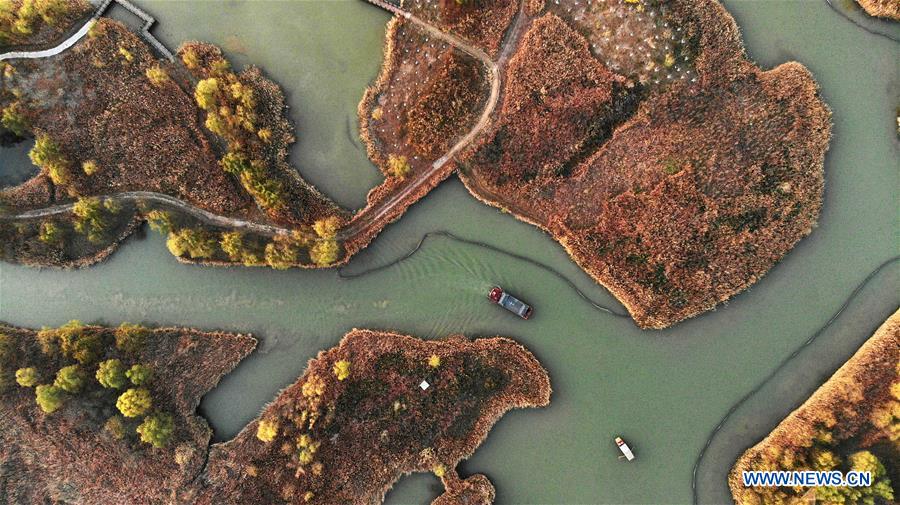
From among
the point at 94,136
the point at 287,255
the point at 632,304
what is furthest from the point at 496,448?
the point at 94,136

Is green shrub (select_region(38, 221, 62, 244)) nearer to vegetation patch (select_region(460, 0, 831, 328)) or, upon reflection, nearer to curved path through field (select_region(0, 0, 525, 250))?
curved path through field (select_region(0, 0, 525, 250))

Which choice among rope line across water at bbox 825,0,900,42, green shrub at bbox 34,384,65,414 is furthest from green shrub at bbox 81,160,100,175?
rope line across water at bbox 825,0,900,42

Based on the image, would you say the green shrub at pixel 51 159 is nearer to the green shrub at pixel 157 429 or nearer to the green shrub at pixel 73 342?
the green shrub at pixel 73 342

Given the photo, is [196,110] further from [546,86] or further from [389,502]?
[389,502]

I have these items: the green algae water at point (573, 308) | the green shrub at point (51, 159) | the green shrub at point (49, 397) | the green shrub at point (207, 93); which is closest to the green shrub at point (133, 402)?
the green shrub at point (49, 397)

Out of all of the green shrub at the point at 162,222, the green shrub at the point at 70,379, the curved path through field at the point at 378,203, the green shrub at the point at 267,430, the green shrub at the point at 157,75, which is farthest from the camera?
the curved path through field at the point at 378,203

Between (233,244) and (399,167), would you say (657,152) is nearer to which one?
(399,167)
